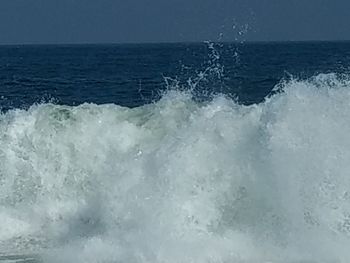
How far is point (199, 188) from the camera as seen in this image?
1201cm

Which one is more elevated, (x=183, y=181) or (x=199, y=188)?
(x=183, y=181)

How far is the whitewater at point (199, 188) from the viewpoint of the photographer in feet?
36.0

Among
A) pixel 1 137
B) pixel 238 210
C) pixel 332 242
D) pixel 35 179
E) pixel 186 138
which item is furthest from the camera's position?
pixel 1 137

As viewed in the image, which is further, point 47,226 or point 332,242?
point 47,226

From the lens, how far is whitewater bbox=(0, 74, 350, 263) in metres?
11.0

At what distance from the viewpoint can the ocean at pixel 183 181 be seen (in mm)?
11008

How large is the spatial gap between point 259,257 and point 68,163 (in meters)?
4.67

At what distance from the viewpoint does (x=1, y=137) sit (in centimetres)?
1485

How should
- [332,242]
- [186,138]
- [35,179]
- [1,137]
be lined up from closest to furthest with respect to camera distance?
[332,242]
[186,138]
[35,179]
[1,137]

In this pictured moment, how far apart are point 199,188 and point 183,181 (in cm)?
27

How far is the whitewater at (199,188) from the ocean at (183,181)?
19 mm

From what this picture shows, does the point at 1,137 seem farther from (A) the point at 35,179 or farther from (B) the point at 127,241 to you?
(B) the point at 127,241

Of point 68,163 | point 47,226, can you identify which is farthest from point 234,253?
point 68,163

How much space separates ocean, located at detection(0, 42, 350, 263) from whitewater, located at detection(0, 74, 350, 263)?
19 mm
